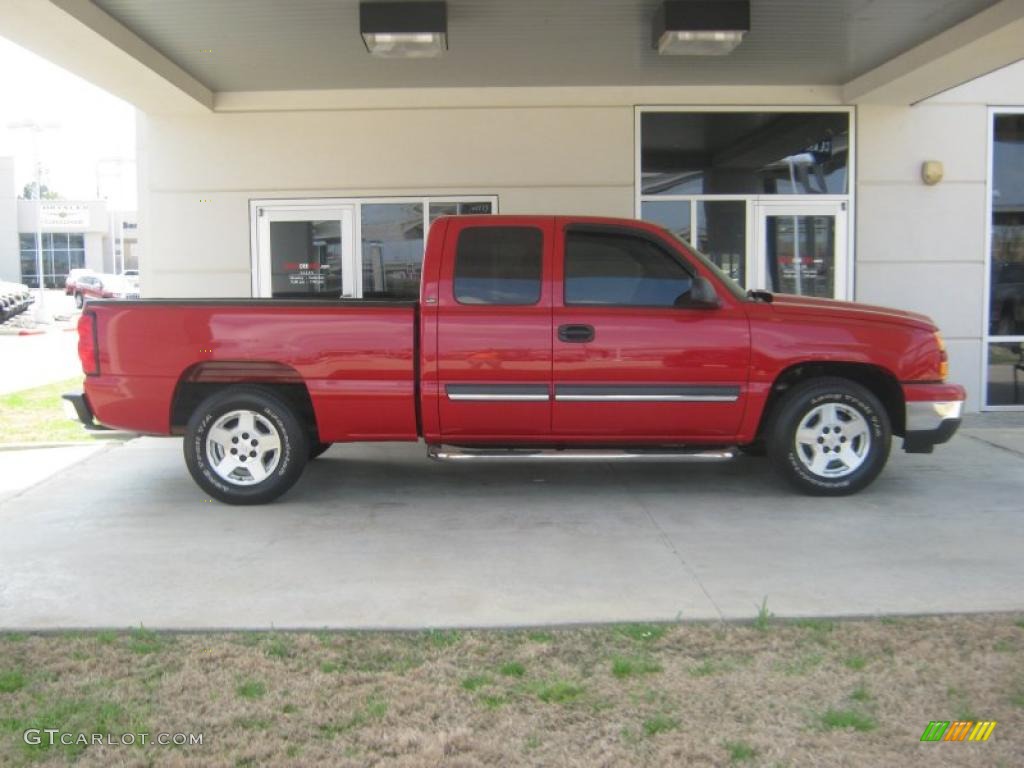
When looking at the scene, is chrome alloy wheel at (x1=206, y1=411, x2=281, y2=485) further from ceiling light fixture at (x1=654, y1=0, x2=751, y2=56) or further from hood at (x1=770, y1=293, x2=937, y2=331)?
ceiling light fixture at (x1=654, y1=0, x2=751, y2=56)

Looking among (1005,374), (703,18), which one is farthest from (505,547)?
(1005,374)

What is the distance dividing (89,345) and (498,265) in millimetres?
2886

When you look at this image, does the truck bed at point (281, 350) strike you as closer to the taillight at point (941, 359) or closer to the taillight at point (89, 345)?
the taillight at point (89, 345)

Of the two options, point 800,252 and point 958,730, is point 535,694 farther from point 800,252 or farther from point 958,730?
point 800,252

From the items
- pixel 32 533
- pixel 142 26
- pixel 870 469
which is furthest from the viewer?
pixel 142 26

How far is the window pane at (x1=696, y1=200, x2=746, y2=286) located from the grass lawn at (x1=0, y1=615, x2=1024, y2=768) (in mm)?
6702

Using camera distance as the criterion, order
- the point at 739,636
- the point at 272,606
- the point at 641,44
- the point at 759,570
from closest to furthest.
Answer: the point at 739,636 → the point at 272,606 → the point at 759,570 → the point at 641,44

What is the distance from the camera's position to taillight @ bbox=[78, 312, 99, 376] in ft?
21.6

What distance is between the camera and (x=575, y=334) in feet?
21.3

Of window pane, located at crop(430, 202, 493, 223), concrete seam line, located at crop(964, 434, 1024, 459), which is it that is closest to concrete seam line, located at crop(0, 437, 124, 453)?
window pane, located at crop(430, 202, 493, 223)

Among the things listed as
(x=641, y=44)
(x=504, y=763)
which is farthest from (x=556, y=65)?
(x=504, y=763)

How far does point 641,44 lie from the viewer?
29.7 feet

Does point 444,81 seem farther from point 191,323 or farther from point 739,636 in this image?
point 739,636

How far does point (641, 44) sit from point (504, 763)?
7.43 meters
